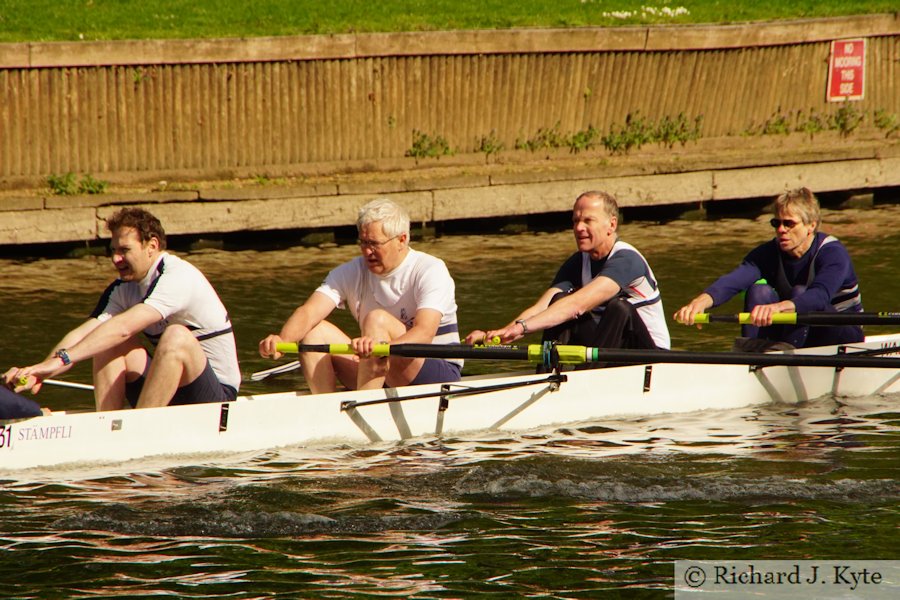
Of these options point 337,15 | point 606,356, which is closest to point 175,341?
point 606,356

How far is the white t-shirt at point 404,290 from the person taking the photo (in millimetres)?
8367

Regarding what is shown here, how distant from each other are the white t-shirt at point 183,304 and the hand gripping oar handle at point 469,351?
35 centimetres

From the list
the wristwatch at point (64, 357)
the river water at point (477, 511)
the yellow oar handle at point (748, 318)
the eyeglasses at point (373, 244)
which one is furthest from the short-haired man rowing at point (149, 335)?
the yellow oar handle at point (748, 318)

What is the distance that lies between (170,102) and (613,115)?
5.60 meters

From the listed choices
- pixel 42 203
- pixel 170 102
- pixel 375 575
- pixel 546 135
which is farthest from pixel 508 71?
pixel 375 575

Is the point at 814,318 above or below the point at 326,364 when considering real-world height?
above

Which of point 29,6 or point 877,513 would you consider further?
point 29,6

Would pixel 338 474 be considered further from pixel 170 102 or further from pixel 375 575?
pixel 170 102

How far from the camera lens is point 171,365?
25.9ft

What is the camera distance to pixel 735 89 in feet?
58.6

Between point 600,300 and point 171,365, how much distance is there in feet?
8.93

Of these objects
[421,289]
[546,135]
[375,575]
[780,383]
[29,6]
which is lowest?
[375,575]

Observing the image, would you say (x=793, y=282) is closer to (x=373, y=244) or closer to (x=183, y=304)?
(x=373, y=244)

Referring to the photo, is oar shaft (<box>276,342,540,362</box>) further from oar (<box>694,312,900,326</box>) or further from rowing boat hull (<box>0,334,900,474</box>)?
oar (<box>694,312,900,326</box>)
